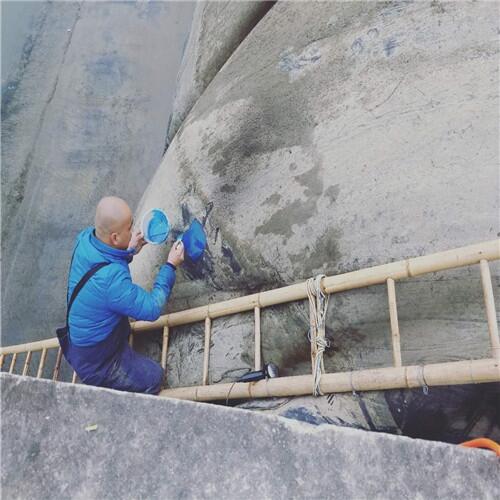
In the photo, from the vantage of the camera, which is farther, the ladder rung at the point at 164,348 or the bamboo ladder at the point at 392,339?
the ladder rung at the point at 164,348

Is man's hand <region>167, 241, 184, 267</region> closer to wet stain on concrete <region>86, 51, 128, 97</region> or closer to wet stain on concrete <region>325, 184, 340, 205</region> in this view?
wet stain on concrete <region>325, 184, 340, 205</region>

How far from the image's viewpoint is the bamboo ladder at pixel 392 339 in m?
1.93

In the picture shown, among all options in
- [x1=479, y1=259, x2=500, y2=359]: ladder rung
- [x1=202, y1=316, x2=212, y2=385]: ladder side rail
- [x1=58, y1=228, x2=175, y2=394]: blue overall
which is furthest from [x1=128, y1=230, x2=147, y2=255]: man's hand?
[x1=479, y1=259, x2=500, y2=359]: ladder rung

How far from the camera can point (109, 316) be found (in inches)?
106

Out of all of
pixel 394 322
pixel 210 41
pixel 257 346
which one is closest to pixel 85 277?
pixel 257 346

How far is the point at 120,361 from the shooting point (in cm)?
292

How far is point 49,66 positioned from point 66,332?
3909mm

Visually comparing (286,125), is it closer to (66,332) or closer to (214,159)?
(214,159)

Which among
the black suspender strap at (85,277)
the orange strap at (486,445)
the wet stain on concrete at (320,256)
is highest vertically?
the black suspender strap at (85,277)

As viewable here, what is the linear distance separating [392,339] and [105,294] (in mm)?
1308

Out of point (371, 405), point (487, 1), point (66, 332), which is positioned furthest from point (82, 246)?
point (487, 1)

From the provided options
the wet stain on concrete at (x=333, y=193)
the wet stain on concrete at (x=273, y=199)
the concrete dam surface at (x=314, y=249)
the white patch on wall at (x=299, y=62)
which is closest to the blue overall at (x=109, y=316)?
the concrete dam surface at (x=314, y=249)

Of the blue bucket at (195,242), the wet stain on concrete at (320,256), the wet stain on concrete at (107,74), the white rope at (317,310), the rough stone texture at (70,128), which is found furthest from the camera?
the wet stain on concrete at (107,74)

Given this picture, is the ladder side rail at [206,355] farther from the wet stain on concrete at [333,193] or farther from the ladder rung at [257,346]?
the wet stain on concrete at [333,193]
